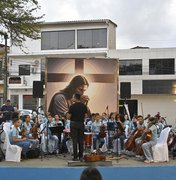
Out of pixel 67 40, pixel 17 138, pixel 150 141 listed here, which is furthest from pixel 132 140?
pixel 67 40

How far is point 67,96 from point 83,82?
1.04 m

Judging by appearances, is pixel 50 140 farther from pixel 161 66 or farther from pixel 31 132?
pixel 161 66

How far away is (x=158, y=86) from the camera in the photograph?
39.3 metres

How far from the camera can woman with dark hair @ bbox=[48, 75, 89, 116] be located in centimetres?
1972

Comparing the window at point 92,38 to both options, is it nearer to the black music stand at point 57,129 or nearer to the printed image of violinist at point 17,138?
the black music stand at point 57,129

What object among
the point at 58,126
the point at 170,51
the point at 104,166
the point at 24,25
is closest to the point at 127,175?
the point at 104,166

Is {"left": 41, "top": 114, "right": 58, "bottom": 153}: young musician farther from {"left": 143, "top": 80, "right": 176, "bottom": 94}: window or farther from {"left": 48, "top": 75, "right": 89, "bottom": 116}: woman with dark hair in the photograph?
{"left": 143, "top": 80, "right": 176, "bottom": 94}: window

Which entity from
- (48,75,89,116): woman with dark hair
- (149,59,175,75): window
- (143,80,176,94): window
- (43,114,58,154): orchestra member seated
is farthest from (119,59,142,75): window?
(43,114,58,154): orchestra member seated

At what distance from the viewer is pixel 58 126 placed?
13.0 metres

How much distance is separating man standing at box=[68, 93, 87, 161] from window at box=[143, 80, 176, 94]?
28154 millimetres

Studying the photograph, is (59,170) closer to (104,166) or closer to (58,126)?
(104,166)

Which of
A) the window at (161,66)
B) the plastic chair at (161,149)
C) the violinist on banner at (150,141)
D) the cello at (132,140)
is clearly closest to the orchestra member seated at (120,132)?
the cello at (132,140)

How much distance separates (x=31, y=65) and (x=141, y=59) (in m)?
11.7

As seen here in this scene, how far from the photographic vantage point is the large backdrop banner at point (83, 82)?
65.1 ft
